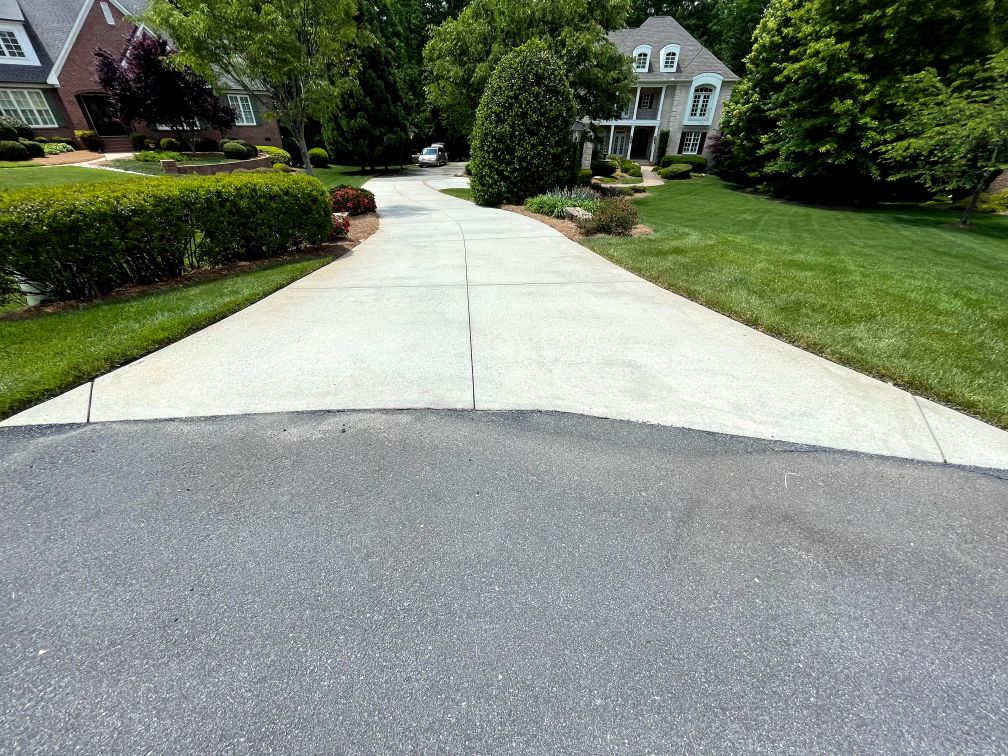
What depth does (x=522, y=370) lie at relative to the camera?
4297 mm

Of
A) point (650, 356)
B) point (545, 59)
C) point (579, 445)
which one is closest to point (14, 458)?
point (579, 445)

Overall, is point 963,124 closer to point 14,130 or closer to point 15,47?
point 14,130

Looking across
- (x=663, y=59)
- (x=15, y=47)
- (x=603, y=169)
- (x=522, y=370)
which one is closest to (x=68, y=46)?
(x=15, y=47)

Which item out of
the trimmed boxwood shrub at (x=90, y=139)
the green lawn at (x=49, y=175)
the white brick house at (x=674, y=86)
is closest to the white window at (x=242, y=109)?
the trimmed boxwood shrub at (x=90, y=139)

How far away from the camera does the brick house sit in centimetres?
2320

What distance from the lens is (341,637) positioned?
191 cm

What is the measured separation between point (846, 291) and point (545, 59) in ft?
39.3

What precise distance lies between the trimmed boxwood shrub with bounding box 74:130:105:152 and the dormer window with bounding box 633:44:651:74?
3481cm

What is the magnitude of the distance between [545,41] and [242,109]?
914 inches

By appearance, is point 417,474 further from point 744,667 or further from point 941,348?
point 941,348

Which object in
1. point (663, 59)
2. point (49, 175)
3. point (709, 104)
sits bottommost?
point (49, 175)

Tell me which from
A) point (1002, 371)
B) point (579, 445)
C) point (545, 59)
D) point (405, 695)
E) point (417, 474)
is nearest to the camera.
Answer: point (405, 695)

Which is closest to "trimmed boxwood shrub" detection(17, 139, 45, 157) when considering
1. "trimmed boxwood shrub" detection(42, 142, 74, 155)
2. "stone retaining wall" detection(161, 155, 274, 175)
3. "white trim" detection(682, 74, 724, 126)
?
"trimmed boxwood shrub" detection(42, 142, 74, 155)

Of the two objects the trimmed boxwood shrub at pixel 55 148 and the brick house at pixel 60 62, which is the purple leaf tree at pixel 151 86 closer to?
the brick house at pixel 60 62
